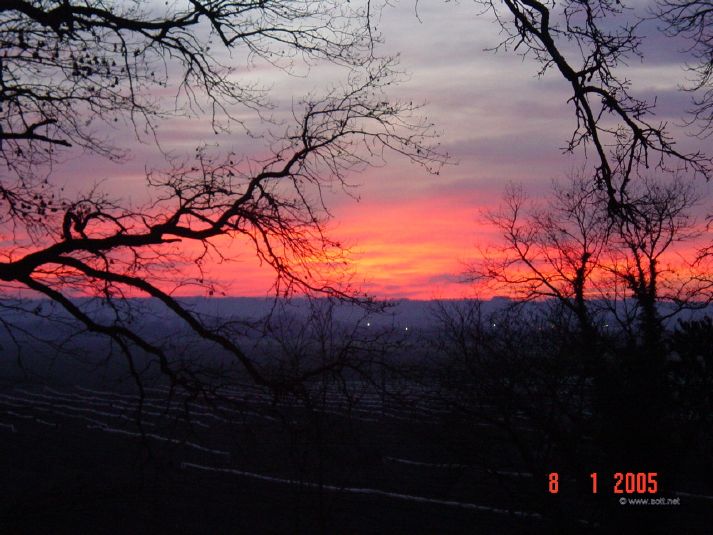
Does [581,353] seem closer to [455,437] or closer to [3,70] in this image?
[455,437]

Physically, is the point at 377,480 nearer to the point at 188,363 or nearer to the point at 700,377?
the point at 700,377

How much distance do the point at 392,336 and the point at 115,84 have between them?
368cm

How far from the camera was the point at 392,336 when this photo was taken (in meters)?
7.29

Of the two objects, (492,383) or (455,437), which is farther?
(455,437)

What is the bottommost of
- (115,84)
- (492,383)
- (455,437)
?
(455,437)

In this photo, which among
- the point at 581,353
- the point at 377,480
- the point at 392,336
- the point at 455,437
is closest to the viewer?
the point at 392,336

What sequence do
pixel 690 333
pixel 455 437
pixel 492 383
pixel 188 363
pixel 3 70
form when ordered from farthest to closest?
pixel 455 437
pixel 492 383
pixel 690 333
pixel 188 363
pixel 3 70

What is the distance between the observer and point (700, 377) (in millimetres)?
9039

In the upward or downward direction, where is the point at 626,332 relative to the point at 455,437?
upward

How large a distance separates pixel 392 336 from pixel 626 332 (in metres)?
6.74

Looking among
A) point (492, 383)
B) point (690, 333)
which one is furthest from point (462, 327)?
point (690, 333)

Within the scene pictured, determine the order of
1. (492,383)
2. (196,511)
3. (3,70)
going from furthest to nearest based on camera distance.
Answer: (196,511), (492,383), (3,70)

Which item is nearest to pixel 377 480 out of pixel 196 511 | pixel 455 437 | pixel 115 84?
pixel 196 511

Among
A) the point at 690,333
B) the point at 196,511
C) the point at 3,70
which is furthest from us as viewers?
the point at 196,511
